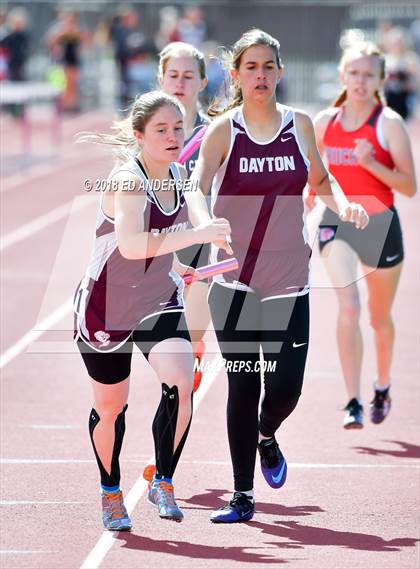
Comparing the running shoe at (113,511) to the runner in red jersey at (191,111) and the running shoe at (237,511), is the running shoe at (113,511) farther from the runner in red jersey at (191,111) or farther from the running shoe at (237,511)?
the runner in red jersey at (191,111)

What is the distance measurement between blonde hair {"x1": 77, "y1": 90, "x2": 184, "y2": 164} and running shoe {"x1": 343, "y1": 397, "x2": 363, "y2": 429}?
8.80ft

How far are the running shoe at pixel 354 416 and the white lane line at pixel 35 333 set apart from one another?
2.95m

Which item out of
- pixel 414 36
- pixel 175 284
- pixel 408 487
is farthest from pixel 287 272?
pixel 414 36

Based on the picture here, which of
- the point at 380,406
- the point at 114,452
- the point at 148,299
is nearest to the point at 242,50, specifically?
the point at 148,299

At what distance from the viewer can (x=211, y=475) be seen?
25.9ft

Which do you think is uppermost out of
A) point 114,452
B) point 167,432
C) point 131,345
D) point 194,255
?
point 194,255

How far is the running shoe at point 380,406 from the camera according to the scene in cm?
890

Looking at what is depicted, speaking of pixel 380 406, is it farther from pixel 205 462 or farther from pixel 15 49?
pixel 15 49

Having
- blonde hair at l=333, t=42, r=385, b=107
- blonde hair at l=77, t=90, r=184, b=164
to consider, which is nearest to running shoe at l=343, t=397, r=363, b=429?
blonde hair at l=333, t=42, r=385, b=107

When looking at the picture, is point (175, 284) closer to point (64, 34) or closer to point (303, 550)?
point (303, 550)

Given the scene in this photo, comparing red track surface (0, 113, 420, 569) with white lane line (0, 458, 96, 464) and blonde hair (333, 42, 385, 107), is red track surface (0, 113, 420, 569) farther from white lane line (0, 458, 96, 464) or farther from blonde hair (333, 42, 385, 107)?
blonde hair (333, 42, 385, 107)

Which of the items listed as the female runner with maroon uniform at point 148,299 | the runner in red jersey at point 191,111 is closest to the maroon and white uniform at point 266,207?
the female runner with maroon uniform at point 148,299

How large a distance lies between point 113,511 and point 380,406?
272cm

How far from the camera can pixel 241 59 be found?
6.82 m
